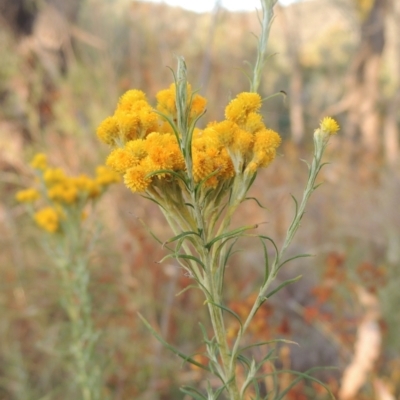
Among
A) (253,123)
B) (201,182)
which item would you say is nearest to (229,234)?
(201,182)

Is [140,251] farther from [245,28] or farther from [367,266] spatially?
[245,28]

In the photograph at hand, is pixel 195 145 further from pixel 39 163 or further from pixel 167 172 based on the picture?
pixel 39 163

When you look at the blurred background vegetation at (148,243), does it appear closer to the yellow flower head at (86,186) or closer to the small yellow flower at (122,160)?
the yellow flower head at (86,186)

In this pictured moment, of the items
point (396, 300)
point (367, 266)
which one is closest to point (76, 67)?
point (367, 266)

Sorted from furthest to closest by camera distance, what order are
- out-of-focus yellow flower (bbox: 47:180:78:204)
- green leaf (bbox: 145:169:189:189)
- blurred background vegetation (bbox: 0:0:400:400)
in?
blurred background vegetation (bbox: 0:0:400:400) → out-of-focus yellow flower (bbox: 47:180:78:204) → green leaf (bbox: 145:169:189:189)

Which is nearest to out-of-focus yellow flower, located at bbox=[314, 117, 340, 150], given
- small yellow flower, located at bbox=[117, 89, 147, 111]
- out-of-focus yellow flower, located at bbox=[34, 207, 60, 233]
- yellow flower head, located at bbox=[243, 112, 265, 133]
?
yellow flower head, located at bbox=[243, 112, 265, 133]

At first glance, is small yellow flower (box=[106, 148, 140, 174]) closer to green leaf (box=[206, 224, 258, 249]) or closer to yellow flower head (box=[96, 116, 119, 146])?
yellow flower head (box=[96, 116, 119, 146])
